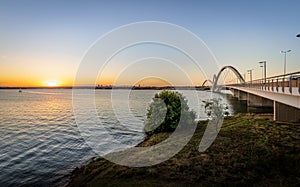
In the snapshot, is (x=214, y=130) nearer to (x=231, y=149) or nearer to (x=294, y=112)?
(x=231, y=149)

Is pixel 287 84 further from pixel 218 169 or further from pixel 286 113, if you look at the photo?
pixel 218 169

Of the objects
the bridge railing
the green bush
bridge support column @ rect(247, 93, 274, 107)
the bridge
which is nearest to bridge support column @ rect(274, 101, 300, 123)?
the bridge

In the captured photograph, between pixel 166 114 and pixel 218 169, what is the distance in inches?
496

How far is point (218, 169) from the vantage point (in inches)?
502

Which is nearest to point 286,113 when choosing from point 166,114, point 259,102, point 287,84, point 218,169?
point 287,84

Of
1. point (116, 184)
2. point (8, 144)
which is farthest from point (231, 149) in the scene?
point (8, 144)

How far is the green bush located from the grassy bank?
719 cm

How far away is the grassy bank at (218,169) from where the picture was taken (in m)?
11.6

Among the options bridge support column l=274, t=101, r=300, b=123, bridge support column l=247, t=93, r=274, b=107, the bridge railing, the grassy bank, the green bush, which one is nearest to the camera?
the grassy bank

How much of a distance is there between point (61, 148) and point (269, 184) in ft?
60.9

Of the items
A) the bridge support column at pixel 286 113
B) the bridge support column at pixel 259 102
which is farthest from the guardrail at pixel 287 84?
the bridge support column at pixel 259 102

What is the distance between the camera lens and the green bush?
2486 centimetres

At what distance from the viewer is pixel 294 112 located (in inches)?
1162

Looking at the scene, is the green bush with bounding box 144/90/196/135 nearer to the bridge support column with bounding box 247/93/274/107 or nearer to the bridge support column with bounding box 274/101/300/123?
the bridge support column with bounding box 274/101/300/123
